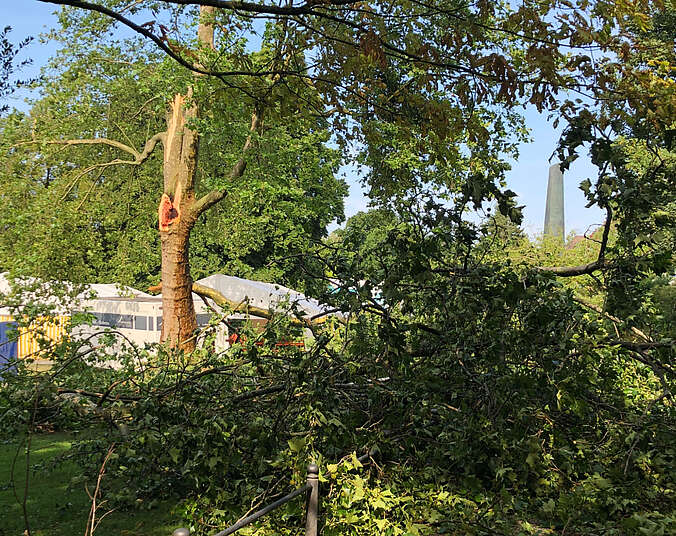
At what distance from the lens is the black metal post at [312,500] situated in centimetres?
355

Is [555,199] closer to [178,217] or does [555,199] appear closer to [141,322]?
[141,322]

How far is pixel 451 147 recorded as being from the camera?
8758 millimetres

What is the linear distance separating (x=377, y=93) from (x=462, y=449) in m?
4.42

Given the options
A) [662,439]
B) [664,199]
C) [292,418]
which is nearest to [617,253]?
[664,199]

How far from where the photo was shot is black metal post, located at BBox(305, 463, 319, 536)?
355 cm

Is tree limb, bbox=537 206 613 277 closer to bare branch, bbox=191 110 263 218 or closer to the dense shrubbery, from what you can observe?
the dense shrubbery

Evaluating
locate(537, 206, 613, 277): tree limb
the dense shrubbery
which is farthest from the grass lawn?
locate(537, 206, 613, 277): tree limb

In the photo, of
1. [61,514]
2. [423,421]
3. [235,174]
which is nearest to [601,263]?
[423,421]

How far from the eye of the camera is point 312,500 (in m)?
3.57

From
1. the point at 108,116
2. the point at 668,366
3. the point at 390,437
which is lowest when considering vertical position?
the point at 390,437

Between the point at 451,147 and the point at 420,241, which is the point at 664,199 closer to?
the point at 420,241

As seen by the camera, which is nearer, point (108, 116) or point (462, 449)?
point (462, 449)

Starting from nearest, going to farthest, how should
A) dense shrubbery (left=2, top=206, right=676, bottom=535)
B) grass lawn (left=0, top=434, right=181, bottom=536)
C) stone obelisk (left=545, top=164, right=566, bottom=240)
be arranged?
1. dense shrubbery (left=2, top=206, right=676, bottom=535)
2. grass lawn (left=0, top=434, right=181, bottom=536)
3. stone obelisk (left=545, top=164, right=566, bottom=240)

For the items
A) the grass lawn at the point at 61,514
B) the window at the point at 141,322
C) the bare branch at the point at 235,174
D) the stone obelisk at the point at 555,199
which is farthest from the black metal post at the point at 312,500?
the stone obelisk at the point at 555,199
